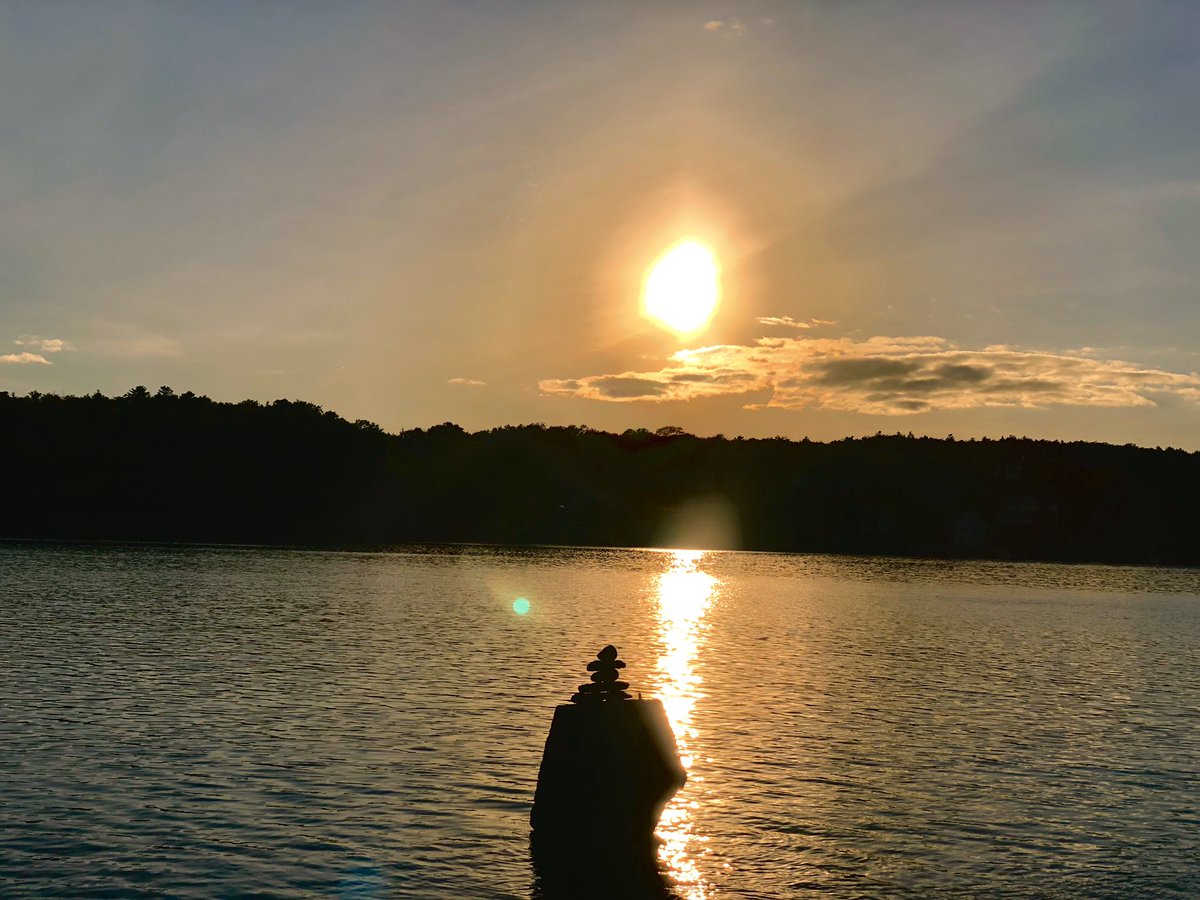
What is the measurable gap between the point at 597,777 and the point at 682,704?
20.6 m

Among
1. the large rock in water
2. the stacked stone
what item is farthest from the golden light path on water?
the stacked stone

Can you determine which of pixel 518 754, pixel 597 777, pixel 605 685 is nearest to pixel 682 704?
pixel 518 754

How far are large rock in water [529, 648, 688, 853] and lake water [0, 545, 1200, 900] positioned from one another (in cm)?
118

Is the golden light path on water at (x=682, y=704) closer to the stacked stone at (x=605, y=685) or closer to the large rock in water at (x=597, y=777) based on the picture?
the large rock in water at (x=597, y=777)

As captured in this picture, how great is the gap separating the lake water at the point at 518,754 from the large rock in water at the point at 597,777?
1.18 metres

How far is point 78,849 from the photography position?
22312mm

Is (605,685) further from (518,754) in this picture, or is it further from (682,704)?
(682,704)

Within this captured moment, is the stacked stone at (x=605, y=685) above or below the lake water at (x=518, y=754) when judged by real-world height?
above

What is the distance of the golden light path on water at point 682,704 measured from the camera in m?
22.9

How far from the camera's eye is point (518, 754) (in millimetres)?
32406

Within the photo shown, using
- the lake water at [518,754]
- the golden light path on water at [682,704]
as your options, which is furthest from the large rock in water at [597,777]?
the lake water at [518,754]

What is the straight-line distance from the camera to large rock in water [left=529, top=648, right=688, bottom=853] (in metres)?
24.0

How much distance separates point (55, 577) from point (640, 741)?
94.7 meters

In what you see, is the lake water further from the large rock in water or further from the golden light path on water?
the large rock in water
